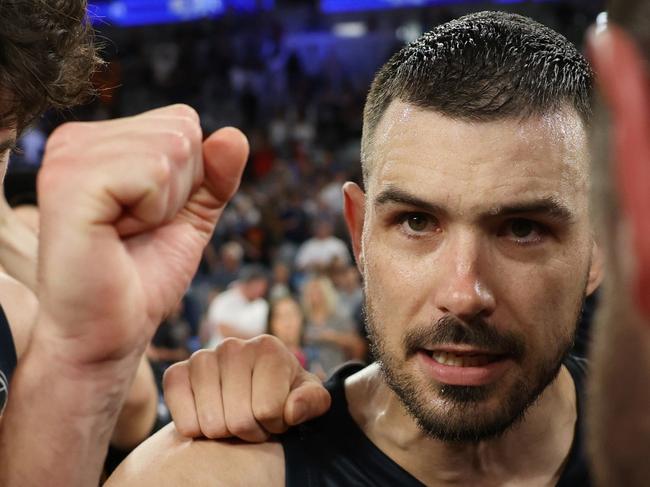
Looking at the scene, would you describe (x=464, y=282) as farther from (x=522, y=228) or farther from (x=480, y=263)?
(x=522, y=228)

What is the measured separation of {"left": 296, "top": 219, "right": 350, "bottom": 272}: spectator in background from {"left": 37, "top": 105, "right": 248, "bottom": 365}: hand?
7.16m

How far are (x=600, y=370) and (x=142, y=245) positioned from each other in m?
0.71

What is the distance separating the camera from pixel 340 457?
1646 millimetres

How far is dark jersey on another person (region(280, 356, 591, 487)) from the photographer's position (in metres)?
1.60

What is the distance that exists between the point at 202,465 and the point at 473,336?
1.81 ft

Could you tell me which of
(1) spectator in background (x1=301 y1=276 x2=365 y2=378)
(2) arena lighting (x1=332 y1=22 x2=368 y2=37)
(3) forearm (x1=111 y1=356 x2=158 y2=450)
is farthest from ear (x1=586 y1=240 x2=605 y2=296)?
(2) arena lighting (x1=332 y1=22 x2=368 y2=37)

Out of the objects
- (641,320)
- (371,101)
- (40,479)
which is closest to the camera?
(641,320)

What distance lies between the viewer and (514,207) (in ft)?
4.86

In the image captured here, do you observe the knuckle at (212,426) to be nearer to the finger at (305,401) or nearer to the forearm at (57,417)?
the finger at (305,401)

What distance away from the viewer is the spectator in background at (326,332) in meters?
6.16

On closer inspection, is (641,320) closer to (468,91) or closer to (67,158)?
(67,158)

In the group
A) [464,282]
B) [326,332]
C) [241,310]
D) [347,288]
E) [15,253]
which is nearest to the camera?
[464,282]

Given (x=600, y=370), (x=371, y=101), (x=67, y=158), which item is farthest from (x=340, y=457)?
(x=600, y=370)

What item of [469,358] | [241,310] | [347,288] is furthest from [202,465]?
[347,288]
